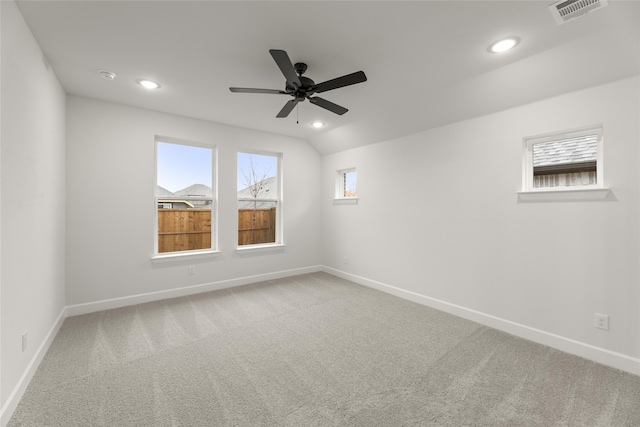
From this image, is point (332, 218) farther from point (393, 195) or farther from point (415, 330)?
point (415, 330)

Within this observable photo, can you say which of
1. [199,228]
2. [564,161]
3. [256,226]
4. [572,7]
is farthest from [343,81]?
[199,228]

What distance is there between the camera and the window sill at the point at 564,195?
7.74 feet

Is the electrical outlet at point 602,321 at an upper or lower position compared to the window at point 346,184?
lower

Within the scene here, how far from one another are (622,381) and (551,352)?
1.52 feet

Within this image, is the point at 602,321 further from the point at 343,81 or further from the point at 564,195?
the point at 343,81

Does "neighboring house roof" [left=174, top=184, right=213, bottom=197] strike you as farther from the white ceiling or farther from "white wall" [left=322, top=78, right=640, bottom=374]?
"white wall" [left=322, top=78, right=640, bottom=374]

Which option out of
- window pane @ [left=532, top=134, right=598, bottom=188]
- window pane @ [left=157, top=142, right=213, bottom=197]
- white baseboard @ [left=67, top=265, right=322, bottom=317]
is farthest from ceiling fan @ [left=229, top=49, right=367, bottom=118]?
white baseboard @ [left=67, top=265, right=322, bottom=317]

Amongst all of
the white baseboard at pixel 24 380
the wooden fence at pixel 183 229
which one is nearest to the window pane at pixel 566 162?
the wooden fence at pixel 183 229

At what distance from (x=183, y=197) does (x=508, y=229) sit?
4.27m

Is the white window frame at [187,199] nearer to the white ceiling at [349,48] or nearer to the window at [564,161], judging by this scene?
the white ceiling at [349,48]

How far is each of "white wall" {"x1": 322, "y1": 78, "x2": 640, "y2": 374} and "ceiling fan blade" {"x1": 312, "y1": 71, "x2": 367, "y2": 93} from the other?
185 cm

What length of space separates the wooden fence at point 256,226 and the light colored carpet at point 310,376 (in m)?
1.83

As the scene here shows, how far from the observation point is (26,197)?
6.77ft

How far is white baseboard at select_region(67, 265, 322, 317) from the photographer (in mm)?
3365
